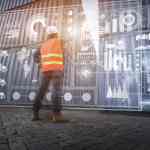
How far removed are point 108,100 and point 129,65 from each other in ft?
2.84

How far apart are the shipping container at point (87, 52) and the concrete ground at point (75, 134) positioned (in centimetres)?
97

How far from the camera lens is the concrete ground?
164 inches

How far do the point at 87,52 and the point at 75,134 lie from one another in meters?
3.33

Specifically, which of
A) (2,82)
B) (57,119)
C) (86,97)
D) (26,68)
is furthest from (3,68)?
(57,119)

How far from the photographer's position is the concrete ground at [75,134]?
4.16m

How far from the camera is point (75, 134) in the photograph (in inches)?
195

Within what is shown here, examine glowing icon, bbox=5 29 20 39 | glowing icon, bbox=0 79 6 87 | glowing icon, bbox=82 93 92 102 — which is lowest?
glowing icon, bbox=82 93 92 102

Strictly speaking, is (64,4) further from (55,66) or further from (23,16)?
(55,66)

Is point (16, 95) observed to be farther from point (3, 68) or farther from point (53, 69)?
point (53, 69)

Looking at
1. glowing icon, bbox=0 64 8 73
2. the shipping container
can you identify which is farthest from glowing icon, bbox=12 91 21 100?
glowing icon, bbox=0 64 8 73

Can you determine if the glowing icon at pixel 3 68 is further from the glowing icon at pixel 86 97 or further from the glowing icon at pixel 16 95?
the glowing icon at pixel 86 97

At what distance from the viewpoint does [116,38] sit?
7613 millimetres

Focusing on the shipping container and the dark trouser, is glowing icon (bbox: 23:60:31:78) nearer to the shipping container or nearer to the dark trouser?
the shipping container

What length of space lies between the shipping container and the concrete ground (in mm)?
966
